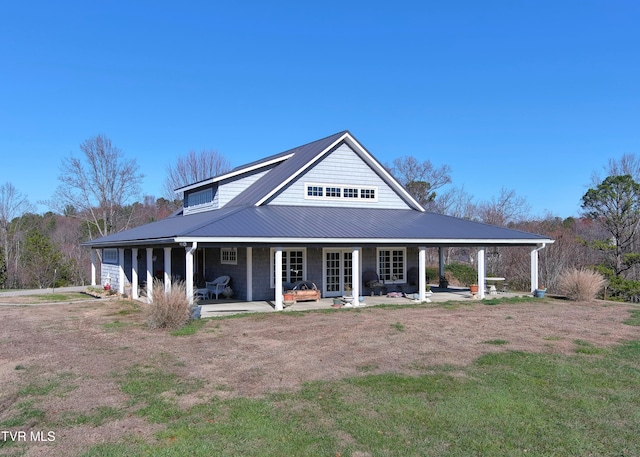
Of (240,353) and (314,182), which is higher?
(314,182)

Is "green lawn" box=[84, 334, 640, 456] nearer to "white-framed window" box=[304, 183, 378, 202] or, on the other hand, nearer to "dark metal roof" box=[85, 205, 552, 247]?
"dark metal roof" box=[85, 205, 552, 247]

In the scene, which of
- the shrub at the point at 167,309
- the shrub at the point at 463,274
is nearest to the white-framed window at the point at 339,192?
the shrub at the point at 167,309

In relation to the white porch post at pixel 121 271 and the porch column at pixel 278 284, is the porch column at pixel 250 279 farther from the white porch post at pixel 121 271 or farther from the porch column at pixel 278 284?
the white porch post at pixel 121 271

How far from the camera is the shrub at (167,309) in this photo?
12836 mm

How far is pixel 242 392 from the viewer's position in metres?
7.39

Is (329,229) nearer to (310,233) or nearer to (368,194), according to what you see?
(310,233)

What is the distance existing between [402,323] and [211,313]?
19.2ft

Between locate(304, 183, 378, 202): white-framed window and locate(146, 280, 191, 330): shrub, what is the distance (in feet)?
29.9

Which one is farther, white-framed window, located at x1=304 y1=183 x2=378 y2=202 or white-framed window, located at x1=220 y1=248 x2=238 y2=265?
white-framed window, located at x1=304 y1=183 x2=378 y2=202

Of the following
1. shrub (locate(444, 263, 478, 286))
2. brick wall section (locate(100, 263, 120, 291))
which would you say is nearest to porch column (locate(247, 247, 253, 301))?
brick wall section (locate(100, 263, 120, 291))

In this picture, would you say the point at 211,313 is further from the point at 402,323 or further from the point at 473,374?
the point at 473,374

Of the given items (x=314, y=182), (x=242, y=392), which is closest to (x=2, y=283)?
(x=314, y=182)

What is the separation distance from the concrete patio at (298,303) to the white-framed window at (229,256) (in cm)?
163

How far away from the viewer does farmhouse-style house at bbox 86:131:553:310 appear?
54.3 feet
